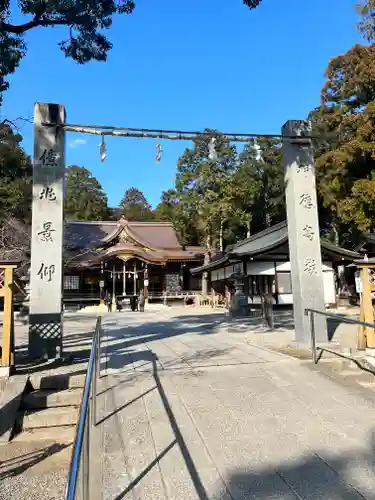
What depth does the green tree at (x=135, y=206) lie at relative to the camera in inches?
2241

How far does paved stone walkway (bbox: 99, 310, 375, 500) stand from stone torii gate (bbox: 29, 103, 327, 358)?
4.41ft

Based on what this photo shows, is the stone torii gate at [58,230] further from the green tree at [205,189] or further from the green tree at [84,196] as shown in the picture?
the green tree at [84,196]

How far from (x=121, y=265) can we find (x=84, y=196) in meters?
25.6

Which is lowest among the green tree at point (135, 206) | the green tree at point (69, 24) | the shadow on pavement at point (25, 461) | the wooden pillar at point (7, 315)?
the shadow on pavement at point (25, 461)

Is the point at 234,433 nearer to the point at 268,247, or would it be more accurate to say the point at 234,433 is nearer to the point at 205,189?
the point at 268,247

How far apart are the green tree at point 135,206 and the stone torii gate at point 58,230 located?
4861cm

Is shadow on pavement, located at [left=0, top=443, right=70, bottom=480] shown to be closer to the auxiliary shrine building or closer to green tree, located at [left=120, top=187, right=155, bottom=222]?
the auxiliary shrine building

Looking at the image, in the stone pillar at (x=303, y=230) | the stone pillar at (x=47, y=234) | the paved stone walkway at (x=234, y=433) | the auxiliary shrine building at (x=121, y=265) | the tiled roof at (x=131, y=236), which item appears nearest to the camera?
the paved stone walkway at (x=234, y=433)

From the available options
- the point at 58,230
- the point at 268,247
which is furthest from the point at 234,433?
the point at 268,247

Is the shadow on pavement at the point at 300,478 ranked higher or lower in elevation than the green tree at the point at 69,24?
lower

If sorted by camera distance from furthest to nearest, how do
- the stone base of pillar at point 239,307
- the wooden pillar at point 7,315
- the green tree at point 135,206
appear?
the green tree at point 135,206
the stone base of pillar at point 239,307
the wooden pillar at point 7,315

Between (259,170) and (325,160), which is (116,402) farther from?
(259,170)

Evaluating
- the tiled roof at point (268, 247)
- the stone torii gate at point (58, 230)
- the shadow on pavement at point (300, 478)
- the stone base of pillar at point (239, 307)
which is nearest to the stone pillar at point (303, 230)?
the stone torii gate at point (58, 230)

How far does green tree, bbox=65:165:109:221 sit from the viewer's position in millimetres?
46500
